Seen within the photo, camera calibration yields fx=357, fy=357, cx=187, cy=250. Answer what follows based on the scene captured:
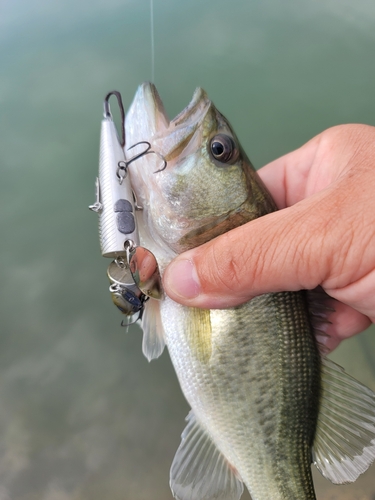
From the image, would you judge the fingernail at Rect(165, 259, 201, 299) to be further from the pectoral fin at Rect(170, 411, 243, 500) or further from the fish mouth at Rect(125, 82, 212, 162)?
the pectoral fin at Rect(170, 411, 243, 500)

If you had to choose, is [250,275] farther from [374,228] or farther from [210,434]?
[210,434]

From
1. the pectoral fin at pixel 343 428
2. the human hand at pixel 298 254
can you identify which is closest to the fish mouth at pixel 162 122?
the human hand at pixel 298 254

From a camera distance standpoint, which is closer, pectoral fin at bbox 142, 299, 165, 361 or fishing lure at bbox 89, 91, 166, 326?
fishing lure at bbox 89, 91, 166, 326

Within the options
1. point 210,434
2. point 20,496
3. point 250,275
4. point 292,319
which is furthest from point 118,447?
point 250,275

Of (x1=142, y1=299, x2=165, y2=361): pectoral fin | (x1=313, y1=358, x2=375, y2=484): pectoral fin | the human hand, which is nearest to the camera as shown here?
the human hand

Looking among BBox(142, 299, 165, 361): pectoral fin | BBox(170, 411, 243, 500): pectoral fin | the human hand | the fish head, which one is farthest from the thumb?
BBox(170, 411, 243, 500): pectoral fin

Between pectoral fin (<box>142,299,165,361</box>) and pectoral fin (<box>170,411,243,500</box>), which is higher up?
pectoral fin (<box>142,299,165,361</box>)

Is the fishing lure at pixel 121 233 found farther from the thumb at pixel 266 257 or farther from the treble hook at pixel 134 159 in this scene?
the thumb at pixel 266 257

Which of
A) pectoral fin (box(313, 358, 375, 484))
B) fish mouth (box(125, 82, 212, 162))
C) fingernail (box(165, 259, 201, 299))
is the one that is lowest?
pectoral fin (box(313, 358, 375, 484))

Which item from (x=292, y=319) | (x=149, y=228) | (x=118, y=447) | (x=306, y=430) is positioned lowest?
(x=118, y=447)
